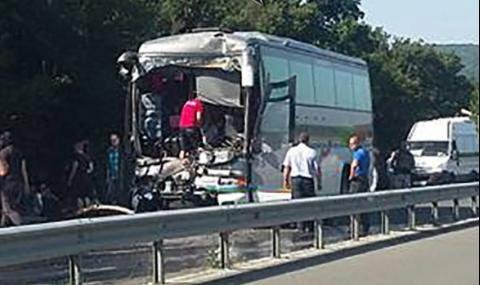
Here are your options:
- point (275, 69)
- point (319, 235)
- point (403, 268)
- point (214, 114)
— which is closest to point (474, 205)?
point (275, 69)

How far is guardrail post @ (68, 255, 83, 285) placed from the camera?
42.0 feet

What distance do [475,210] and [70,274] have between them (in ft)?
50.9

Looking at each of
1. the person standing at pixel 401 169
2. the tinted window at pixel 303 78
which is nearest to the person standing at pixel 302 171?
the tinted window at pixel 303 78

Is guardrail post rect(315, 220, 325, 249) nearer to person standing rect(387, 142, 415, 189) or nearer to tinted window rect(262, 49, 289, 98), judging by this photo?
tinted window rect(262, 49, 289, 98)

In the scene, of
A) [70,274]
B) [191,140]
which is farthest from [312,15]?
[70,274]

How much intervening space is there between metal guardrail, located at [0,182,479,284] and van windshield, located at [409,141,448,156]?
22776mm

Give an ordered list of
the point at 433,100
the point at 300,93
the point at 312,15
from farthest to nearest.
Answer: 1. the point at 433,100
2. the point at 312,15
3. the point at 300,93

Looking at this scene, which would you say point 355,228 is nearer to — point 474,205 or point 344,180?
point 474,205

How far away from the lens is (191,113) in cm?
2305

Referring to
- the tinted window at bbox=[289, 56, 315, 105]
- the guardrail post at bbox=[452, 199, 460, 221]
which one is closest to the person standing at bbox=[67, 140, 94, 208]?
the tinted window at bbox=[289, 56, 315, 105]

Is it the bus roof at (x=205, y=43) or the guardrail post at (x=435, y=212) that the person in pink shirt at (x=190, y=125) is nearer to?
the bus roof at (x=205, y=43)

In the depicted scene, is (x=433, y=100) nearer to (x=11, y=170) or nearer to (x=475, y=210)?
(x=475, y=210)

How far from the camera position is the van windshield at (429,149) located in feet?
147

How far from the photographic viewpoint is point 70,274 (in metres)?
13.1
